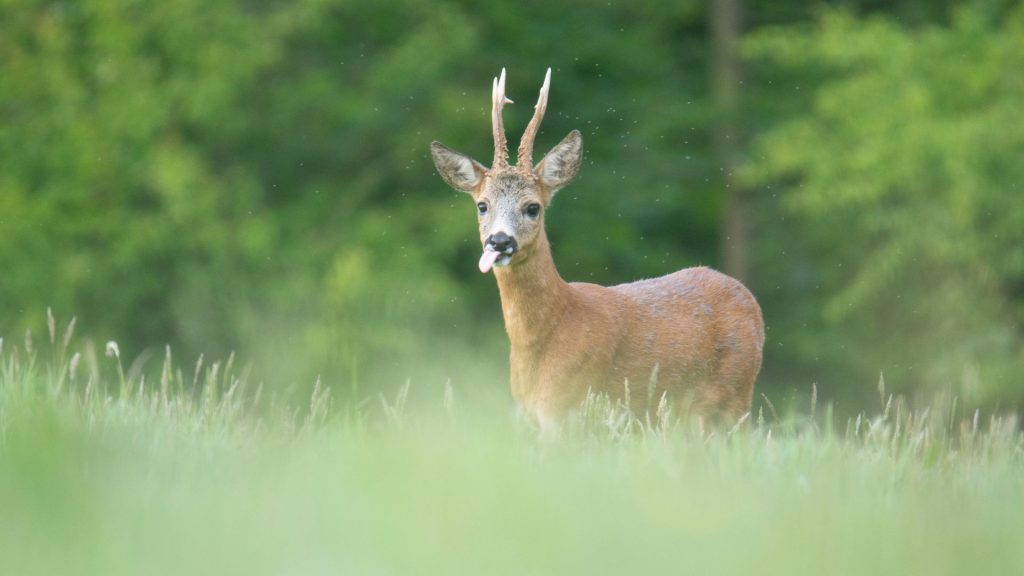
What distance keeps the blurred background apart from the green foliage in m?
0.03

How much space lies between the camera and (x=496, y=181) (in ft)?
22.6

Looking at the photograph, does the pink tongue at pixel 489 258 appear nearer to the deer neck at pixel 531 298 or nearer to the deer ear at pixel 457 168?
the deer neck at pixel 531 298

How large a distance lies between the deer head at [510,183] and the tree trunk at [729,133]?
396 inches

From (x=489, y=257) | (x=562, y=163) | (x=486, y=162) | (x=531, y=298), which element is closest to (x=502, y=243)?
(x=489, y=257)

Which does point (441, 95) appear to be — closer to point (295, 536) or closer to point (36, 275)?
point (36, 275)

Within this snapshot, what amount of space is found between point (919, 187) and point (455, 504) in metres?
11.9

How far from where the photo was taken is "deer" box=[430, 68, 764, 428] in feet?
21.3

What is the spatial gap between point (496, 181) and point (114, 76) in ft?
36.7

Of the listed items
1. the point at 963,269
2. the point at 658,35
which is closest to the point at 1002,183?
the point at 963,269

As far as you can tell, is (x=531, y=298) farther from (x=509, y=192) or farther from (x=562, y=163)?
(x=562, y=163)

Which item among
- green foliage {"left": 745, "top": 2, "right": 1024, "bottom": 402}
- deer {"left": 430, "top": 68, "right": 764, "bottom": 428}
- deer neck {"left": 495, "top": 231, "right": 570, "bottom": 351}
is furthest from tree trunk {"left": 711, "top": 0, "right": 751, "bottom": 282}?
deer neck {"left": 495, "top": 231, "right": 570, "bottom": 351}

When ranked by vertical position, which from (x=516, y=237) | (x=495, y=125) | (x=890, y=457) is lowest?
(x=890, y=457)

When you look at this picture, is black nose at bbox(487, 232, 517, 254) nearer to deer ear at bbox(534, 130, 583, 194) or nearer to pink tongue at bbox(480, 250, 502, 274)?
pink tongue at bbox(480, 250, 502, 274)

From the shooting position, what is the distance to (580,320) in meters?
6.61
